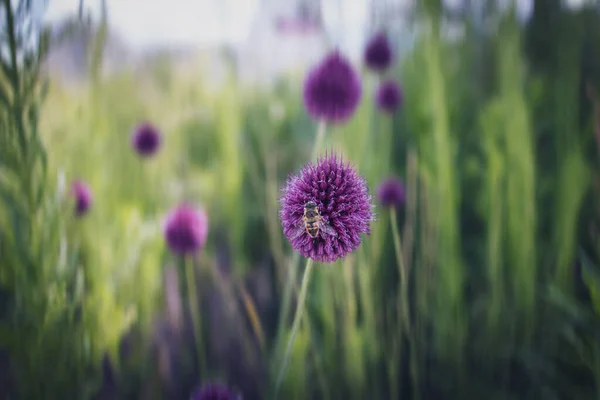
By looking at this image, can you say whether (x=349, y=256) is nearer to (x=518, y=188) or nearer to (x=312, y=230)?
(x=312, y=230)

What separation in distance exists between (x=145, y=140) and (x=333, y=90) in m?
0.66

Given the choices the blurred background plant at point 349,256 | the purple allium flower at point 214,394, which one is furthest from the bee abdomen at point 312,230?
the purple allium flower at point 214,394

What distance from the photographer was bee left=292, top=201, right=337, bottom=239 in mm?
487

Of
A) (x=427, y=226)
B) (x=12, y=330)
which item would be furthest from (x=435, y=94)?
(x=12, y=330)

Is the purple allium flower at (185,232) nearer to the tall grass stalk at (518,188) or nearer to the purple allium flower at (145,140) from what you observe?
the purple allium flower at (145,140)

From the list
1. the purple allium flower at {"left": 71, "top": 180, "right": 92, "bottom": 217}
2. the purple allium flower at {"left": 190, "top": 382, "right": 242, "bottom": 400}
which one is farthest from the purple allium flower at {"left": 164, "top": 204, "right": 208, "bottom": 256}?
the purple allium flower at {"left": 190, "top": 382, "right": 242, "bottom": 400}

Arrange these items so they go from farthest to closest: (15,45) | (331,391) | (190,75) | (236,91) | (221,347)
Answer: (190,75) < (236,91) < (221,347) < (331,391) < (15,45)

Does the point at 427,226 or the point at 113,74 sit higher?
the point at 113,74

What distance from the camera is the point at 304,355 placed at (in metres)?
0.68

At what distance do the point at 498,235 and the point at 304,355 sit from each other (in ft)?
1.58

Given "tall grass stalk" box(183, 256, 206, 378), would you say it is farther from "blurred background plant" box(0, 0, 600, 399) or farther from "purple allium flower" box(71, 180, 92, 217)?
"purple allium flower" box(71, 180, 92, 217)

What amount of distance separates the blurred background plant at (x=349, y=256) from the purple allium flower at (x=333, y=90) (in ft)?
0.24

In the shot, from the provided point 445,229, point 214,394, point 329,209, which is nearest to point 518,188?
point 445,229

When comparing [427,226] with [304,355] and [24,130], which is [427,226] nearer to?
[304,355]
